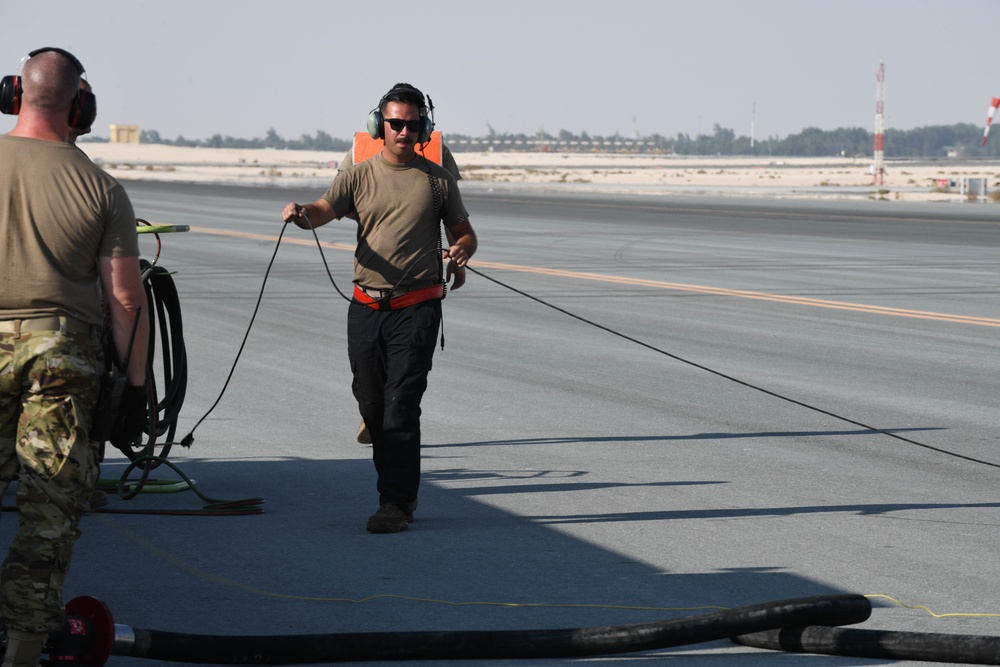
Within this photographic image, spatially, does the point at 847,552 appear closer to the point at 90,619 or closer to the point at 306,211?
the point at 306,211

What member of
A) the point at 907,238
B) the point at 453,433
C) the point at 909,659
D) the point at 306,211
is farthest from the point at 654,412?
the point at 907,238

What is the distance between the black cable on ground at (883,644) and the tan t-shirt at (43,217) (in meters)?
2.66

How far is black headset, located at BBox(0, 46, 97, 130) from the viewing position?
13.7ft

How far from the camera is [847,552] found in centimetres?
595

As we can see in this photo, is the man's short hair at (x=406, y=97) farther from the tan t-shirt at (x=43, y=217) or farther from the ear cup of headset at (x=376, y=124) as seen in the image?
the tan t-shirt at (x=43, y=217)

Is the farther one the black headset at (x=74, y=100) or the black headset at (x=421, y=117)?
the black headset at (x=421, y=117)

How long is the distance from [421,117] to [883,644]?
3349 millimetres

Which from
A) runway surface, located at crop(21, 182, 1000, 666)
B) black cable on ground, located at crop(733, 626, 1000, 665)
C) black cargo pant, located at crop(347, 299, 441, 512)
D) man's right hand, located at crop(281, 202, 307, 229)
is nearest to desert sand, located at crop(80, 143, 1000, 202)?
runway surface, located at crop(21, 182, 1000, 666)

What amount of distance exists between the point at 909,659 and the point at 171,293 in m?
4.48

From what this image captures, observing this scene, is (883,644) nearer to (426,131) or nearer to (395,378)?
(395,378)

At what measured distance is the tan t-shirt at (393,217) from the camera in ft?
21.3

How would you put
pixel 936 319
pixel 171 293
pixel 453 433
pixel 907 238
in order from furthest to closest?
pixel 907 238, pixel 936 319, pixel 453 433, pixel 171 293

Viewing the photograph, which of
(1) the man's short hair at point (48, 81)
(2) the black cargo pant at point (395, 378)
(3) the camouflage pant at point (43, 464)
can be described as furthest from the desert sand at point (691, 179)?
(3) the camouflage pant at point (43, 464)

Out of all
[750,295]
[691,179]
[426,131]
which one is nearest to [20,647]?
[426,131]
